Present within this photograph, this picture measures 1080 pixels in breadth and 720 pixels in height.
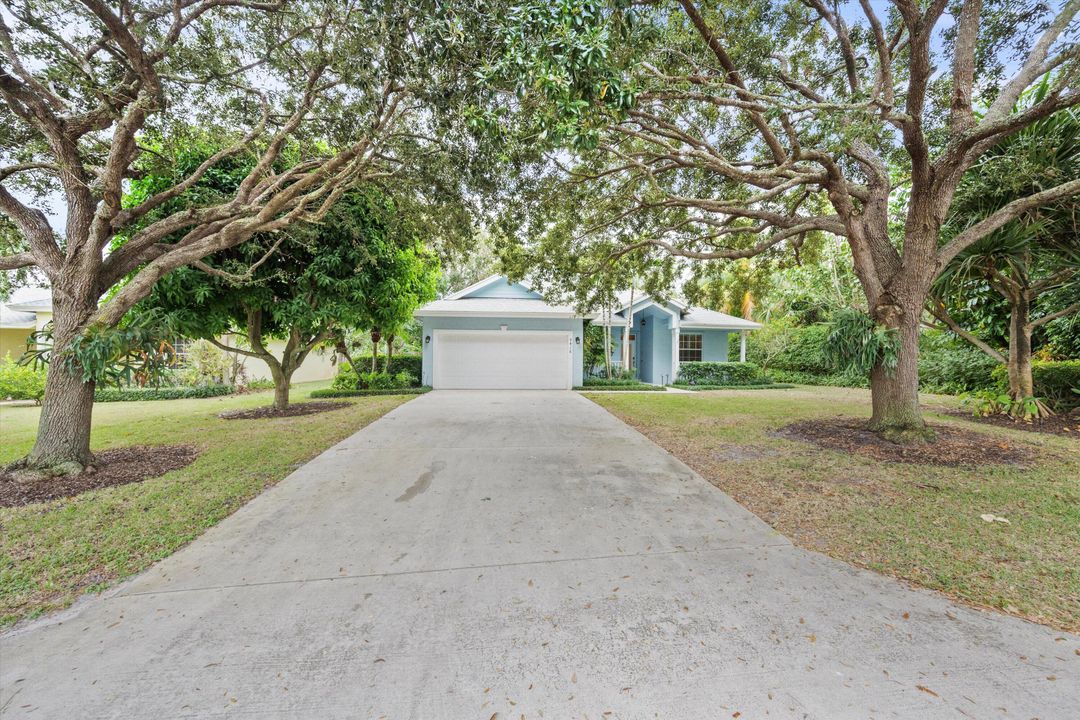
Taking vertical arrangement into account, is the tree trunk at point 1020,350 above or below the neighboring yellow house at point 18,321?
below

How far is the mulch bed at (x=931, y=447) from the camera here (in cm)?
539

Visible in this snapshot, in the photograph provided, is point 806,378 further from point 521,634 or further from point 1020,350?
point 521,634

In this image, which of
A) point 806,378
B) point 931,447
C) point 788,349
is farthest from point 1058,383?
point 788,349

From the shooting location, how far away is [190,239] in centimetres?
567

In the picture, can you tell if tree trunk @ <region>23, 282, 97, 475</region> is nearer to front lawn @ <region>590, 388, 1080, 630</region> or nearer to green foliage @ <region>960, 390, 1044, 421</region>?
front lawn @ <region>590, 388, 1080, 630</region>

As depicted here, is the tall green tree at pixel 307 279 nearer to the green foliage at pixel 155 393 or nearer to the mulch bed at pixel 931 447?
the green foliage at pixel 155 393

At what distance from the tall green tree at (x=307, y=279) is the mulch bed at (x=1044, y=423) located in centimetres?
1183

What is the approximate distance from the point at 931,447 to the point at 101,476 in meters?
10.6

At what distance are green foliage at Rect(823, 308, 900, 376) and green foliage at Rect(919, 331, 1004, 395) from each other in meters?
6.90

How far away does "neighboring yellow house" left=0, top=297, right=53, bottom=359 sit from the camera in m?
16.0

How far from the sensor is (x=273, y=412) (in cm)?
966

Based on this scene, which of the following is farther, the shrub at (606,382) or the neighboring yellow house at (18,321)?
the neighboring yellow house at (18,321)

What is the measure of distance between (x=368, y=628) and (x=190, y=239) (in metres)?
5.95

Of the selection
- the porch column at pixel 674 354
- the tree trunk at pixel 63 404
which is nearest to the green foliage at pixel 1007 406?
the porch column at pixel 674 354
